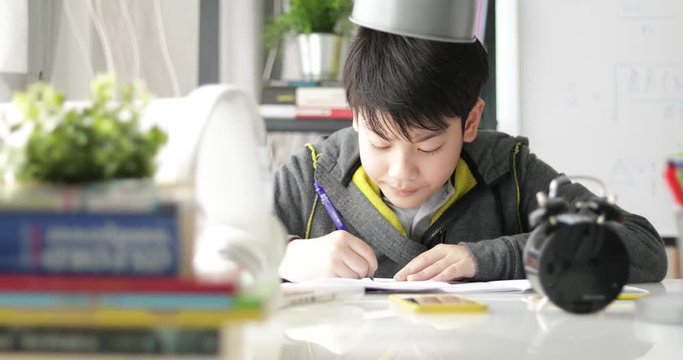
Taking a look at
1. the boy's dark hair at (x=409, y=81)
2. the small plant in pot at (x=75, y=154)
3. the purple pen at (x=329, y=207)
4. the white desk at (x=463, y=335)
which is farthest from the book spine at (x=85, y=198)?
the purple pen at (x=329, y=207)

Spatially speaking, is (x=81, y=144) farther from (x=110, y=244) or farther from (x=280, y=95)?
(x=280, y=95)

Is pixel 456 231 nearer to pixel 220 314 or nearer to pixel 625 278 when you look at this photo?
pixel 625 278

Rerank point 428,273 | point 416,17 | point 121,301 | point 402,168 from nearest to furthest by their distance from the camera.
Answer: point 121,301 → point 416,17 → point 428,273 → point 402,168

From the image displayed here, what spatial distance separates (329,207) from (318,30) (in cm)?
107

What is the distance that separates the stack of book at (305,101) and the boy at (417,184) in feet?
2.86

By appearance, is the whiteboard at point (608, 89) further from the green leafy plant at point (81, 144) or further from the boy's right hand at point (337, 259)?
the green leafy plant at point (81, 144)

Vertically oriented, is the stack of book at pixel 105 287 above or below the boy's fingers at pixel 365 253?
above

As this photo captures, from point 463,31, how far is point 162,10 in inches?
76.7

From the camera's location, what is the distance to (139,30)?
8.70 feet

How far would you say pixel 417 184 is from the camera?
4.46 feet

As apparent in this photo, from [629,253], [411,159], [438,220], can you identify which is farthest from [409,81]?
[629,253]

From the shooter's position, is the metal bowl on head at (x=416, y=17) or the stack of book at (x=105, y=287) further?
the metal bowl on head at (x=416, y=17)

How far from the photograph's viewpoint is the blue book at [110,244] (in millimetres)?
441

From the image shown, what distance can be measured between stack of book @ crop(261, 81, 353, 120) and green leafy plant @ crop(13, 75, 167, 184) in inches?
78.0
